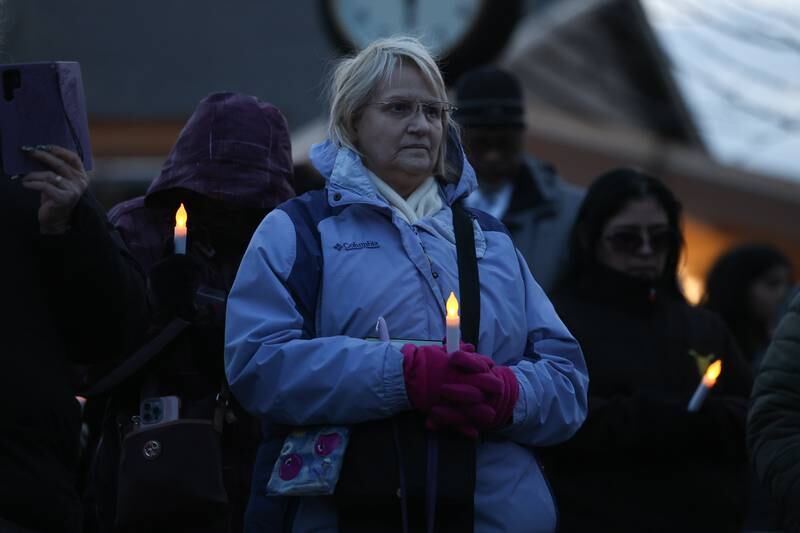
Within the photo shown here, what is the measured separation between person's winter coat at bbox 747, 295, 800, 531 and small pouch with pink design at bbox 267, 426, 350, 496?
120 cm

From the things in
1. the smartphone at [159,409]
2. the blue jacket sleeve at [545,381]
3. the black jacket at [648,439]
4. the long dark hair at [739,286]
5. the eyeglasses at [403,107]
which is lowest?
the long dark hair at [739,286]

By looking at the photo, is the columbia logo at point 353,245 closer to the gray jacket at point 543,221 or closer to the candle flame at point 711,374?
the candle flame at point 711,374

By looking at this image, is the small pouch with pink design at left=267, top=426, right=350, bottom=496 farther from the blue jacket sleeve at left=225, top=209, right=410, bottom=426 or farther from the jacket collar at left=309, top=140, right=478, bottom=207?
the jacket collar at left=309, top=140, right=478, bottom=207

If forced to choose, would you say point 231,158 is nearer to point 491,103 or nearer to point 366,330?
point 366,330

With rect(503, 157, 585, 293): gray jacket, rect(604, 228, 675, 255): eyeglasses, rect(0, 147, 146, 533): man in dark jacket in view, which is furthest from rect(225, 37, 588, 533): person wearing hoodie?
rect(503, 157, 585, 293): gray jacket

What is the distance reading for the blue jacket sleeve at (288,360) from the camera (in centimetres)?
A: 347

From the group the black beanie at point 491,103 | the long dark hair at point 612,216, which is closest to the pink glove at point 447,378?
the long dark hair at point 612,216

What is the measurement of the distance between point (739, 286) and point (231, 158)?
3.93 meters

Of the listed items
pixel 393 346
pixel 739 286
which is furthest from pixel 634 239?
pixel 739 286

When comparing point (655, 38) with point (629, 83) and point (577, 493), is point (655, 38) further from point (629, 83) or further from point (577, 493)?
point (577, 493)

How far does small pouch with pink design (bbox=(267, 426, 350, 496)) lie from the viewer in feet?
11.4

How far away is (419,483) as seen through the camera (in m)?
3.47

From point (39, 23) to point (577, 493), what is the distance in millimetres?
12894

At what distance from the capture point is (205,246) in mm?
4426
